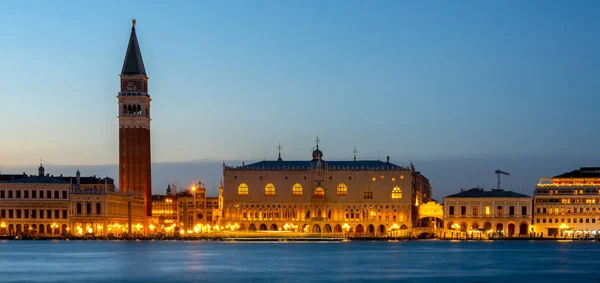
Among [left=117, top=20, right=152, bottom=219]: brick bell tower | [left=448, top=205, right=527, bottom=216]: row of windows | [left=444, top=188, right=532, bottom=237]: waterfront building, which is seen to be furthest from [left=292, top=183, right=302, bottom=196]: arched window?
[left=117, top=20, right=152, bottom=219]: brick bell tower

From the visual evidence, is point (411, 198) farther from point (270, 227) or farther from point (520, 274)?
point (520, 274)

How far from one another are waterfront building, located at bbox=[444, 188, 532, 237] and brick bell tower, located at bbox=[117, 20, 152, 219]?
4305cm

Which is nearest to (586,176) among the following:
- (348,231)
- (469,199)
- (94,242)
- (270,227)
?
(469,199)

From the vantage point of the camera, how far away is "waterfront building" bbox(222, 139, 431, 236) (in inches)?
6186

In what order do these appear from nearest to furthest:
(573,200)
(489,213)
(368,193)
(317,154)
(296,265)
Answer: (296,265) < (573,200) < (489,213) < (368,193) < (317,154)

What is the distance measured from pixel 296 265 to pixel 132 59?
82028mm

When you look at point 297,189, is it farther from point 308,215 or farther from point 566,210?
point 566,210

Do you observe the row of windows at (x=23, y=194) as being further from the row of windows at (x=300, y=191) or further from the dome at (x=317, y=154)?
the dome at (x=317, y=154)

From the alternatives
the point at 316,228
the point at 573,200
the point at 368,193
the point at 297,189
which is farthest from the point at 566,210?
the point at 297,189

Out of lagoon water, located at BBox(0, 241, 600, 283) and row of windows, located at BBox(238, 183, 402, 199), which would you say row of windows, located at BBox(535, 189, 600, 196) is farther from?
lagoon water, located at BBox(0, 241, 600, 283)

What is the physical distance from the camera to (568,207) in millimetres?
153250

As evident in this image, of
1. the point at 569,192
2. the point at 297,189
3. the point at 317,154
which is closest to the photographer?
the point at 569,192

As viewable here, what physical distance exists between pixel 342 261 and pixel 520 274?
60.5 ft

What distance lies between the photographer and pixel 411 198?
15825cm
